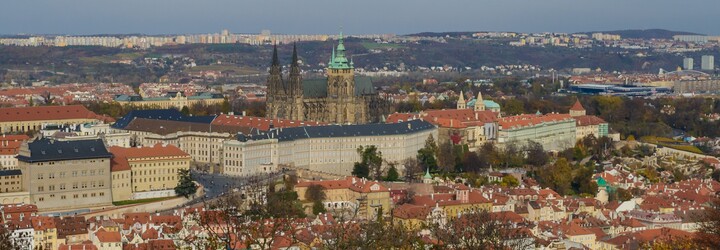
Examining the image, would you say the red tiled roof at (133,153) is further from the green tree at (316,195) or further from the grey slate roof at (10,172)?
the green tree at (316,195)

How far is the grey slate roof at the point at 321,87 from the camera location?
63.0 m

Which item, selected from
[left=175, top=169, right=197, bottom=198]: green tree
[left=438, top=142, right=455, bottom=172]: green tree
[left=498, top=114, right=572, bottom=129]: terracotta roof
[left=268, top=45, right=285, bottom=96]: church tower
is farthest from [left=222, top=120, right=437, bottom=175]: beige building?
[left=498, top=114, right=572, bottom=129]: terracotta roof

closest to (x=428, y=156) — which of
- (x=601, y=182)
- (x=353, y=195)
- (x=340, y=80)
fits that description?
(x=601, y=182)

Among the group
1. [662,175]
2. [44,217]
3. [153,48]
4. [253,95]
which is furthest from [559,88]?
[153,48]

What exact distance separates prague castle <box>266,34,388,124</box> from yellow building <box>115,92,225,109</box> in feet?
62.4

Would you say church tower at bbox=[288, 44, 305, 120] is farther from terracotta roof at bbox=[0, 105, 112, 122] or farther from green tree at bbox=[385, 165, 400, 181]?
green tree at bbox=[385, 165, 400, 181]

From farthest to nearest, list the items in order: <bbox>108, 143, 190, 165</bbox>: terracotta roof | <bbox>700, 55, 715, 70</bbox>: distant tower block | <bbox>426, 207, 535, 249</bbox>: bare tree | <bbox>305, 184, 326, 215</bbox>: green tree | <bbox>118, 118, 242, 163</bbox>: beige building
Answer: <bbox>700, 55, 715, 70</bbox>: distant tower block → <bbox>118, 118, 242, 163</bbox>: beige building → <bbox>108, 143, 190, 165</bbox>: terracotta roof → <bbox>305, 184, 326, 215</bbox>: green tree → <bbox>426, 207, 535, 249</bbox>: bare tree

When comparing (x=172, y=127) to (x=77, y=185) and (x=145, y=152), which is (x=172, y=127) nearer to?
(x=145, y=152)

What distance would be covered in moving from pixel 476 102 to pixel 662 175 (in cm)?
1744

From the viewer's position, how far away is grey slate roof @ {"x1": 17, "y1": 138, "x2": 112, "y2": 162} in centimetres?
4269

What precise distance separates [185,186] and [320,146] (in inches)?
395

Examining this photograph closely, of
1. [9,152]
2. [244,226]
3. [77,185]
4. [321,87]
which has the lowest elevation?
[77,185]

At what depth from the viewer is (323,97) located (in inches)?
2483

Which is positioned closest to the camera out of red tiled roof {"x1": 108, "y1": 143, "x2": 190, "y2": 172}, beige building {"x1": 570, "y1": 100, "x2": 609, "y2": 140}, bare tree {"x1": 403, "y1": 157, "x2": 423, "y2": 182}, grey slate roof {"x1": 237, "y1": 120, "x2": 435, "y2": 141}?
red tiled roof {"x1": 108, "y1": 143, "x2": 190, "y2": 172}
